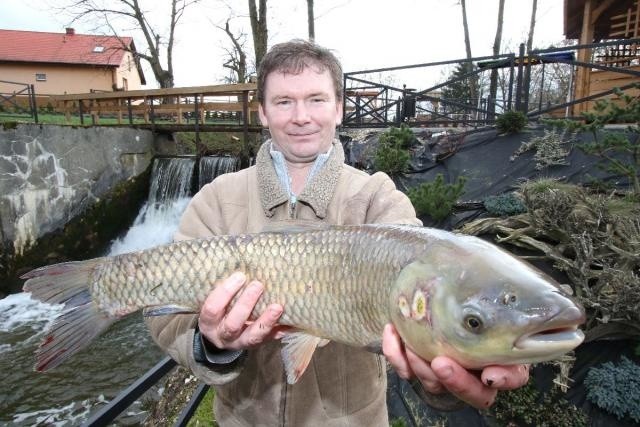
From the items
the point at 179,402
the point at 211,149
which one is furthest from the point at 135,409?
the point at 211,149

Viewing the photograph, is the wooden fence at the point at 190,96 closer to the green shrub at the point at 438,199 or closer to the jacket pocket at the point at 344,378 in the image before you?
the green shrub at the point at 438,199

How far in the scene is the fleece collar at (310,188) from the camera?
1877mm

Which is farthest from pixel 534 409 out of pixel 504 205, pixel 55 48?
pixel 55 48

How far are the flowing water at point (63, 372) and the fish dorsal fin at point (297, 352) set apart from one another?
3.06 meters

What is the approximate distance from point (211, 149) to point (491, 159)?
8980 millimetres

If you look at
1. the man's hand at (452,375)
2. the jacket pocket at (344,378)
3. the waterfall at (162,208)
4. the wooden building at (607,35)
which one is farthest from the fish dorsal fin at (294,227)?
the wooden building at (607,35)

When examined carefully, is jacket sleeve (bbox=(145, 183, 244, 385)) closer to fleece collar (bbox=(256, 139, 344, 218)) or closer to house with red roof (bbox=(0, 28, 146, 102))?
fleece collar (bbox=(256, 139, 344, 218))

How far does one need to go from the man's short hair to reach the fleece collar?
0.37 metres

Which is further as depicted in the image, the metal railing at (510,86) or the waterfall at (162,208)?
the waterfall at (162,208)

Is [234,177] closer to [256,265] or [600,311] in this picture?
[256,265]

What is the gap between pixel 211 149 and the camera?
44.3 feet

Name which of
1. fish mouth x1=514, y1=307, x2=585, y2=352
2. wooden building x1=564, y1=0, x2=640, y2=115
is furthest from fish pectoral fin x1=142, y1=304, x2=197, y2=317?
wooden building x1=564, y1=0, x2=640, y2=115

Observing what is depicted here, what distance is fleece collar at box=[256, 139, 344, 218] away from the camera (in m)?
1.88

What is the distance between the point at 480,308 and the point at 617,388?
11.8 feet
